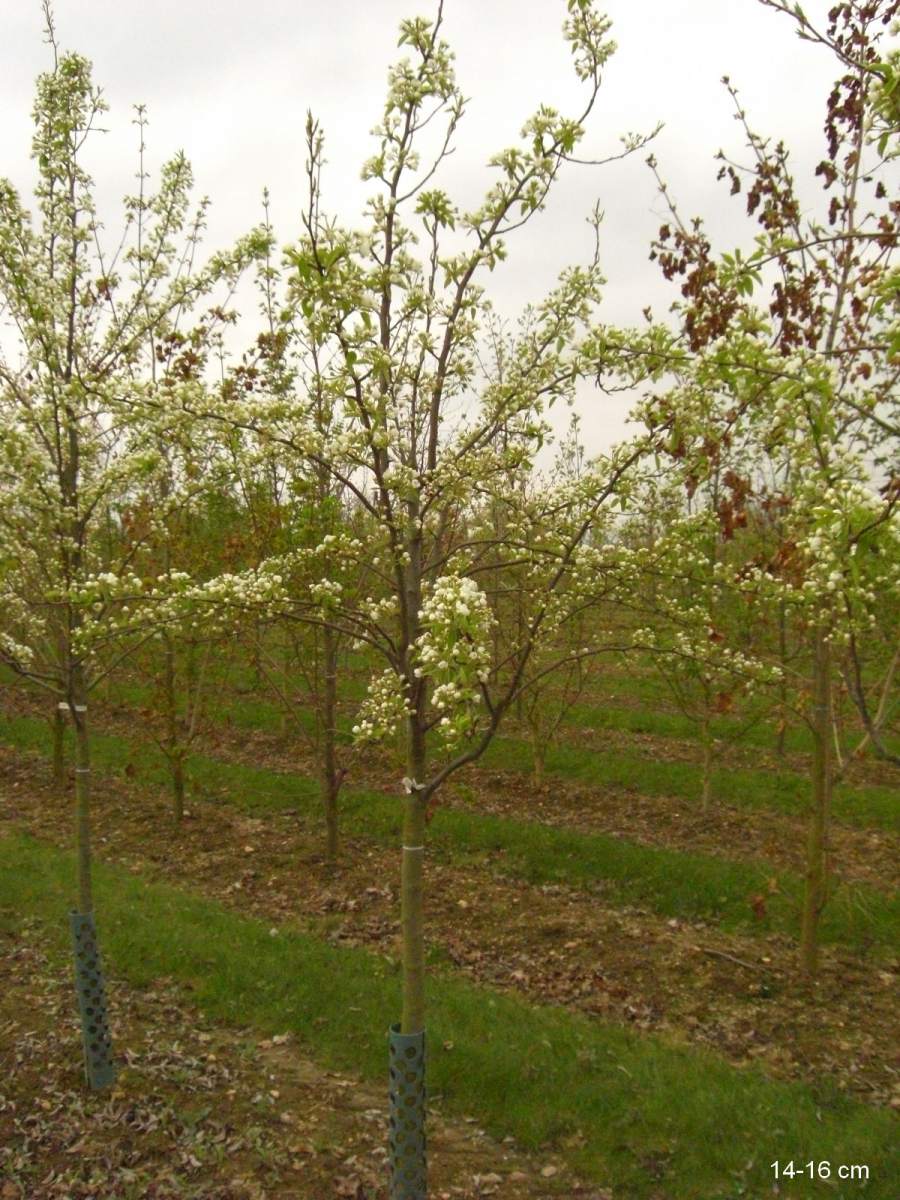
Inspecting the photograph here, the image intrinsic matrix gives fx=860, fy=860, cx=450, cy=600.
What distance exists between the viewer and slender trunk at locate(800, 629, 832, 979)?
6.69m

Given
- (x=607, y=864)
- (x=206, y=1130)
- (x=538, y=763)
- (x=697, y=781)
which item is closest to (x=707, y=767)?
(x=697, y=781)

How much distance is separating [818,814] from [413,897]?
4014 mm

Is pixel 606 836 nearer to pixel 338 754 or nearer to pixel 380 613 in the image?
pixel 338 754

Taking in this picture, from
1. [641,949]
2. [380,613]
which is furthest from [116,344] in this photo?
[641,949]

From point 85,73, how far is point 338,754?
10003mm

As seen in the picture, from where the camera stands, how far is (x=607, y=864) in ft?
31.0

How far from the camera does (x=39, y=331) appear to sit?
5000 mm

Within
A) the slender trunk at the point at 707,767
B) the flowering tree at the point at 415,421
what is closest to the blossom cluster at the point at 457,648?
the flowering tree at the point at 415,421

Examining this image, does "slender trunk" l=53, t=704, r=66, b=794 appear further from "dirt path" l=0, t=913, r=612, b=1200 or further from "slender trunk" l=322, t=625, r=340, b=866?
"dirt path" l=0, t=913, r=612, b=1200

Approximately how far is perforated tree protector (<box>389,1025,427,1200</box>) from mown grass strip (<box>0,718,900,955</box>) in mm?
3626

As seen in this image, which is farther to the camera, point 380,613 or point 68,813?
point 68,813

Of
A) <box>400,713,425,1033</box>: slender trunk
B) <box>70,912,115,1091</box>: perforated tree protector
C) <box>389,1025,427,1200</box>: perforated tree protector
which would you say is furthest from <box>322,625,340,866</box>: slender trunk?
<box>389,1025,427,1200</box>: perforated tree protector

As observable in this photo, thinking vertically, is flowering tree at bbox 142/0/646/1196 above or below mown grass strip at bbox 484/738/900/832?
above

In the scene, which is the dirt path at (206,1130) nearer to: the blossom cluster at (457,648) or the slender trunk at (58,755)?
the blossom cluster at (457,648)
